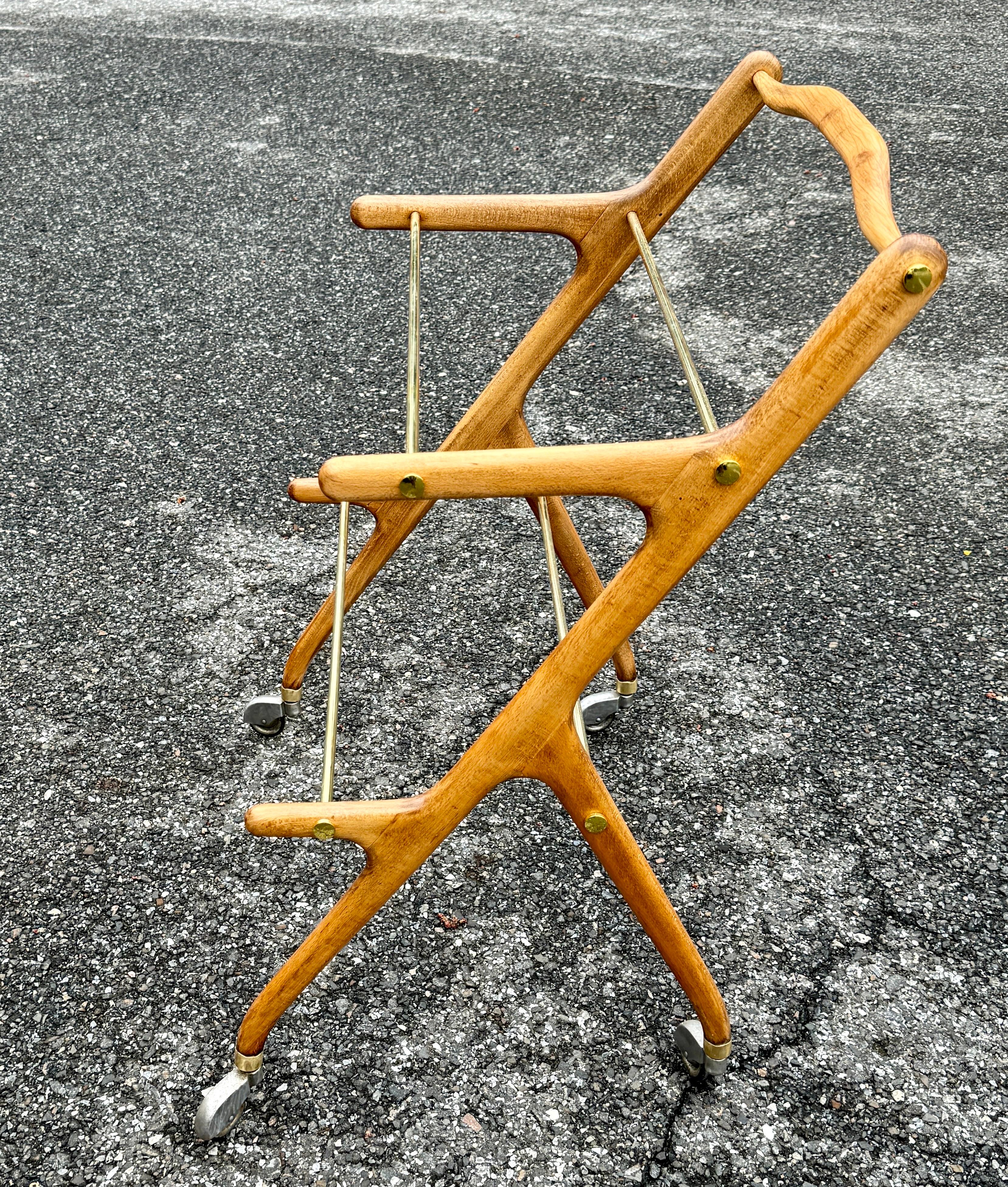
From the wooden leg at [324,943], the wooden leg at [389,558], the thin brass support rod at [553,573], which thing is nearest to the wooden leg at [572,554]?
the wooden leg at [389,558]

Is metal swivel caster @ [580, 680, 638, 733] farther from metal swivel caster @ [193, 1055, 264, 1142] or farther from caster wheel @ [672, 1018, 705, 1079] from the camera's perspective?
metal swivel caster @ [193, 1055, 264, 1142]

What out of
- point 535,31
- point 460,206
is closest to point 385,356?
point 460,206

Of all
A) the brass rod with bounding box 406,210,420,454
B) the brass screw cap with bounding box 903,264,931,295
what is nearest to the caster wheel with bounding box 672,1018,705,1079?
the brass rod with bounding box 406,210,420,454

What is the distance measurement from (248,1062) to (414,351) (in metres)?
1.13

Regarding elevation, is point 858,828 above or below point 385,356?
above

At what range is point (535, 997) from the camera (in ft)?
6.44

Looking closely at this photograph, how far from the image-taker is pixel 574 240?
1.94 meters

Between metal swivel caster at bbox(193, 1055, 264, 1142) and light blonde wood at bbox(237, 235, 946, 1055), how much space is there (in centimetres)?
7

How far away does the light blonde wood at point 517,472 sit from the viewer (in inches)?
49.9

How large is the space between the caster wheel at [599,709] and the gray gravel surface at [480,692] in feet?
0.15

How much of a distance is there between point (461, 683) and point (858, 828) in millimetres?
946

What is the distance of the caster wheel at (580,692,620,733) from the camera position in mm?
2459

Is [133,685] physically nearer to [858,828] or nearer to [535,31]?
[858,828]

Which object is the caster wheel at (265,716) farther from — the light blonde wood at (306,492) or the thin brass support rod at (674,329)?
the thin brass support rod at (674,329)
